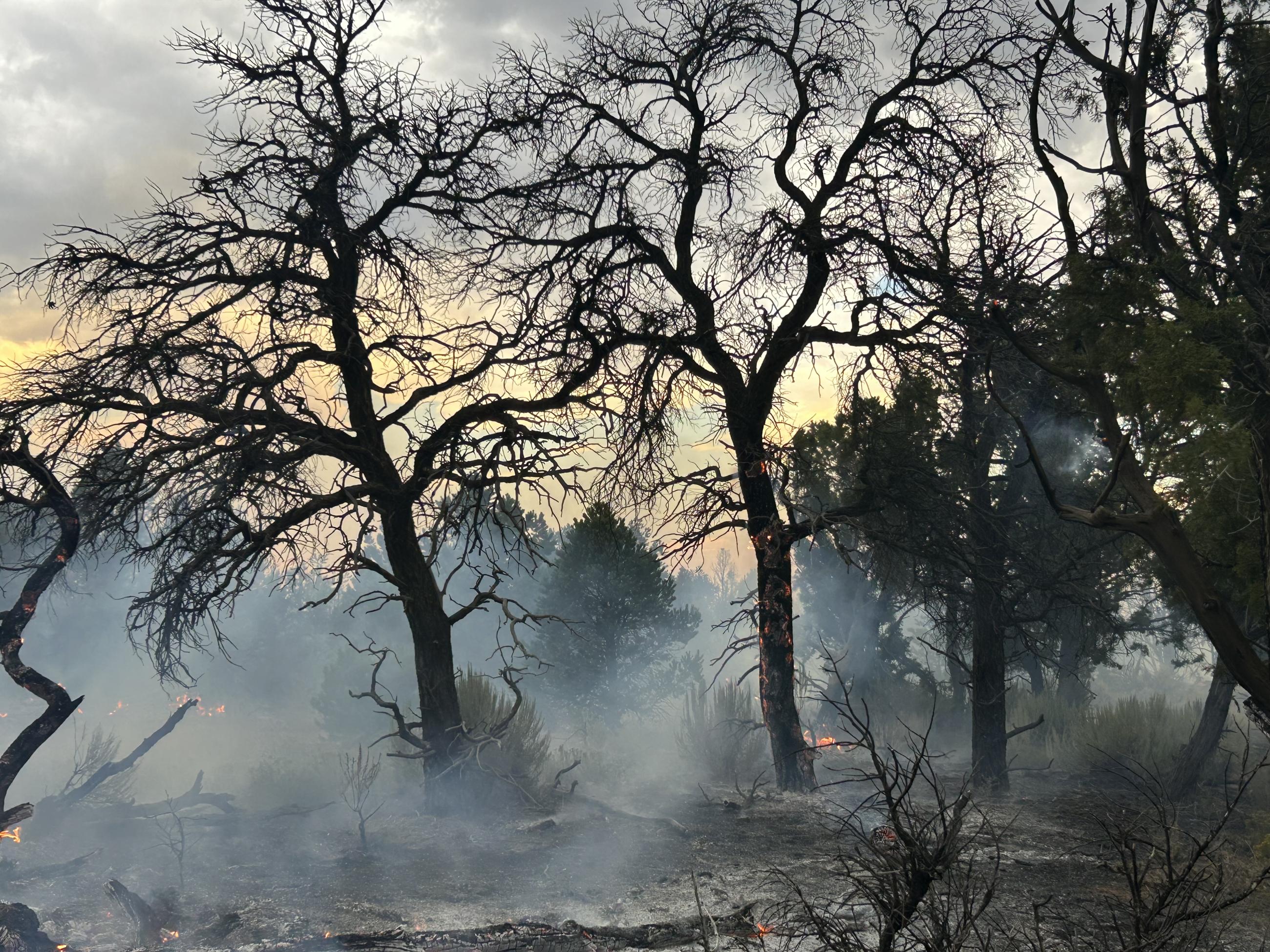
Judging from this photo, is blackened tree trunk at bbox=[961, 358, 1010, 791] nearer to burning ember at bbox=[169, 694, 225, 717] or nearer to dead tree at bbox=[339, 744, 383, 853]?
dead tree at bbox=[339, 744, 383, 853]

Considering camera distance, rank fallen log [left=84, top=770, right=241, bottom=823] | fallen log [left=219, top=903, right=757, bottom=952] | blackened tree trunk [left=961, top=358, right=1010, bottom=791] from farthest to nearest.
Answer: blackened tree trunk [left=961, top=358, right=1010, bottom=791] → fallen log [left=84, top=770, right=241, bottom=823] → fallen log [left=219, top=903, right=757, bottom=952]

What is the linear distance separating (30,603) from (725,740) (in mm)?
11888

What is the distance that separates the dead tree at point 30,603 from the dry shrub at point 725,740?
9.13 meters

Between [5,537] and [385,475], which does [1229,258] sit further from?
[5,537]

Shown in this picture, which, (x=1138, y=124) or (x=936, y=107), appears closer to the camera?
(x=1138, y=124)

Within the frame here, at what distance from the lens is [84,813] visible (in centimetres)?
1253

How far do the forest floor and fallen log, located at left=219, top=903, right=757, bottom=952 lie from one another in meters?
0.21

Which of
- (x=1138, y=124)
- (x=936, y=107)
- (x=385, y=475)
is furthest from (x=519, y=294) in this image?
(x=1138, y=124)

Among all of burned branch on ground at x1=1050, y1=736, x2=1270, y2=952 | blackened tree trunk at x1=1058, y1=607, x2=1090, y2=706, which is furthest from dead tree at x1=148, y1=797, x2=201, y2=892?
blackened tree trunk at x1=1058, y1=607, x2=1090, y2=706

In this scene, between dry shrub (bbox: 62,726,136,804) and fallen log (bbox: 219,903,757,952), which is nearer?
fallen log (bbox: 219,903,757,952)

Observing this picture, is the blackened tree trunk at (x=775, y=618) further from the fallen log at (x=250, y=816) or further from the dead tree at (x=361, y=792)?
the fallen log at (x=250, y=816)

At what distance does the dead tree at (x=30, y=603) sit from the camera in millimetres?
8852

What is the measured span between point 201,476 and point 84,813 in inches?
225

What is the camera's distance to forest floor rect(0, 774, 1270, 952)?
838cm
